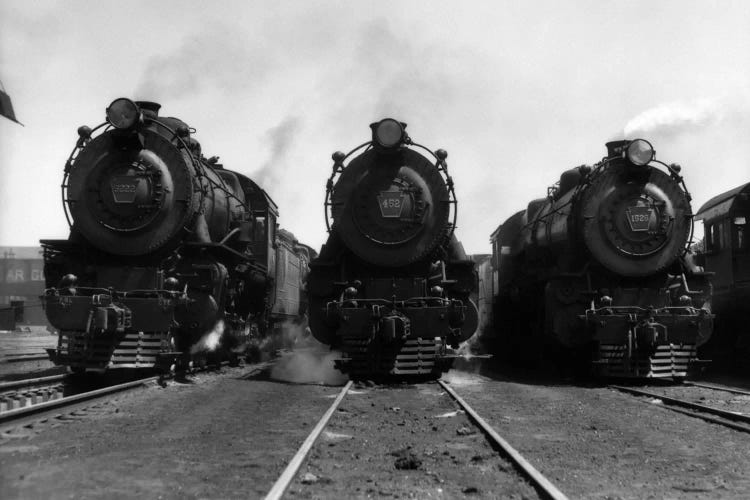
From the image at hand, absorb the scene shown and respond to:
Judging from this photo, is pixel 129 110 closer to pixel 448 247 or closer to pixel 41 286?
pixel 448 247

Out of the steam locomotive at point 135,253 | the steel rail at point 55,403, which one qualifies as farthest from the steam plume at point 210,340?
the steel rail at point 55,403

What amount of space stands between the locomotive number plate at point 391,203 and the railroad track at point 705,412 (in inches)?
163

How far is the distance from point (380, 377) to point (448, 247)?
7.47 feet

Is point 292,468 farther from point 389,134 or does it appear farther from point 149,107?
point 149,107

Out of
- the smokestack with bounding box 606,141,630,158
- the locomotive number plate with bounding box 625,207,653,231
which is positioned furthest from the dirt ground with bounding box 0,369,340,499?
the smokestack with bounding box 606,141,630,158

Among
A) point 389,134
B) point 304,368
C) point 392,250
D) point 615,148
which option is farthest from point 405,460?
point 304,368

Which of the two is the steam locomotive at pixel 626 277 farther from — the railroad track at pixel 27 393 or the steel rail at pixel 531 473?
the railroad track at pixel 27 393

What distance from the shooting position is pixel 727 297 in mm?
15109

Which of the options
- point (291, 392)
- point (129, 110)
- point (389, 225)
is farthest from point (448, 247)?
point (129, 110)

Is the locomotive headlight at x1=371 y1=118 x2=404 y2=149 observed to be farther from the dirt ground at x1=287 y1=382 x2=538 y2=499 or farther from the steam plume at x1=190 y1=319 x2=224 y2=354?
the dirt ground at x1=287 y1=382 x2=538 y2=499

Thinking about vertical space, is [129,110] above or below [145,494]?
above

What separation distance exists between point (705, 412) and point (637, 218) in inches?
165

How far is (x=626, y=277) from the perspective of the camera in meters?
12.2

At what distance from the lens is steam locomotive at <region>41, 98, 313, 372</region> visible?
10.0 meters
